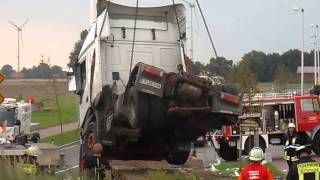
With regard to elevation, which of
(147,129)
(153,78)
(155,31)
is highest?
(155,31)

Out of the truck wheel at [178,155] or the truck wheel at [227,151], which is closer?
the truck wheel at [178,155]

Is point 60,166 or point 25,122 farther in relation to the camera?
point 25,122

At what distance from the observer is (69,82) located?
1524cm

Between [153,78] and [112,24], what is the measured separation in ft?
9.94

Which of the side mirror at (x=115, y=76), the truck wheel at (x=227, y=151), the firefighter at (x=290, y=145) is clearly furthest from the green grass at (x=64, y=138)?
the side mirror at (x=115, y=76)

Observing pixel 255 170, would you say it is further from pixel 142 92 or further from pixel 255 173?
pixel 142 92

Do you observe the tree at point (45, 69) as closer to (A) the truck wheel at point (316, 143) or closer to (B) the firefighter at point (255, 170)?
(A) the truck wheel at point (316, 143)

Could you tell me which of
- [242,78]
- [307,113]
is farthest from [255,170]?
[242,78]

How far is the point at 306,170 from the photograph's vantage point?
330 inches

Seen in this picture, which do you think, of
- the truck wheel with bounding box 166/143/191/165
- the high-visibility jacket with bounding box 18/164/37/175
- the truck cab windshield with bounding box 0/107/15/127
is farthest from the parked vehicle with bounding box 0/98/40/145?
the high-visibility jacket with bounding box 18/164/37/175

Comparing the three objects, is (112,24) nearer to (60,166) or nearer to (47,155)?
(60,166)

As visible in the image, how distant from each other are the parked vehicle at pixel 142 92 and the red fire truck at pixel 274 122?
12113 millimetres

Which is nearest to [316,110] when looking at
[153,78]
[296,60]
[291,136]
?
[291,136]

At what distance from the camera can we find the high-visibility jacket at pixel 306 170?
330 inches
